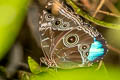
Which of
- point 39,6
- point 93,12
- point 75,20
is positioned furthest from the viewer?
point 39,6

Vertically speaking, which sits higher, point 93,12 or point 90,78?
point 93,12

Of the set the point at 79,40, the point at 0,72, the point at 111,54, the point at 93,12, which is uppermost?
the point at 93,12

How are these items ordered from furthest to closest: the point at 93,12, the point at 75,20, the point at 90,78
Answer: the point at 93,12 → the point at 75,20 → the point at 90,78

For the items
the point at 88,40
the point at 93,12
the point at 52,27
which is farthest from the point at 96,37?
the point at 93,12

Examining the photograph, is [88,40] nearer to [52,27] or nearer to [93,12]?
[52,27]
